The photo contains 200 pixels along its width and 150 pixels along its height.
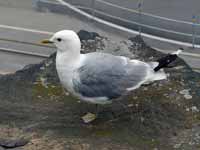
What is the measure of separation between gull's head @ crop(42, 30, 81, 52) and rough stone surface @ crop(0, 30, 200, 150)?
0.55m

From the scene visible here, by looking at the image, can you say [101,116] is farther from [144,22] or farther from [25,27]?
[144,22]

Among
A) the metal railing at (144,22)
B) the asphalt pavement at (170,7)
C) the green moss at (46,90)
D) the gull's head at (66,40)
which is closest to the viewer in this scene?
the gull's head at (66,40)

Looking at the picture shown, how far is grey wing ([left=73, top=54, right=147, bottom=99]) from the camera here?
3.53 metres

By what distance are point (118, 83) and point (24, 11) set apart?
407cm

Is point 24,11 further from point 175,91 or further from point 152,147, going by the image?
point 152,147

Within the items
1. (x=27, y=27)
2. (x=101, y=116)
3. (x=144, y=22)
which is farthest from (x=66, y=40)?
(x=144, y=22)

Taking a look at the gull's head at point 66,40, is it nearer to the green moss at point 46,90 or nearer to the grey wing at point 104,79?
the grey wing at point 104,79

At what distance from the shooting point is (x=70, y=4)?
7.44m

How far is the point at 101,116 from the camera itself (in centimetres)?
378

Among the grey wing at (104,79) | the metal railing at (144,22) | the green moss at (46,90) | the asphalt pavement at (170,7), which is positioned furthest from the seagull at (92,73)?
the asphalt pavement at (170,7)

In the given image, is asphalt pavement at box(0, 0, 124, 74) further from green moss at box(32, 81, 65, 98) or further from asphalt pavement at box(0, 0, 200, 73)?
green moss at box(32, 81, 65, 98)

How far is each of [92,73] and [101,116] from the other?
40 cm

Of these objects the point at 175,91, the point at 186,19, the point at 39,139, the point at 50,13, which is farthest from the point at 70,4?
the point at 39,139

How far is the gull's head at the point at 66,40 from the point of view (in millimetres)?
3477
